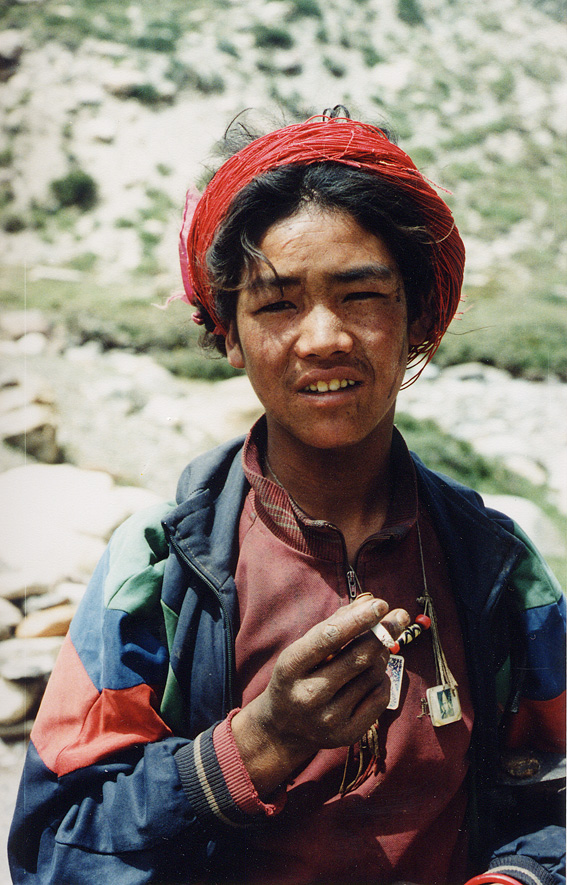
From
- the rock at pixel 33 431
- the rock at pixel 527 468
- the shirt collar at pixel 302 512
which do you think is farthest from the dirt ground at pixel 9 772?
the rock at pixel 527 468

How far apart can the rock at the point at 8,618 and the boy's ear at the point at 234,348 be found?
1.81 metres

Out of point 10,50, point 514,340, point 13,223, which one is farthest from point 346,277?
point 10,50

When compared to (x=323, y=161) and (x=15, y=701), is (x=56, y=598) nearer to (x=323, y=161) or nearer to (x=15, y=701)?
(x=15, y=701)

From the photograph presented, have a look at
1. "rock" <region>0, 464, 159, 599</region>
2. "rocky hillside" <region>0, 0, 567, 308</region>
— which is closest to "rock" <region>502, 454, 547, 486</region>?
"rocky hillside" <region>0, 0, 567, 308</region>

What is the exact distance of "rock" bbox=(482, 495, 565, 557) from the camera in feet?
11.9

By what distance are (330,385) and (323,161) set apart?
1.51ft

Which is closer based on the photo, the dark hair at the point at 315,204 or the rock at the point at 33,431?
the dark hair at the point at 315,204

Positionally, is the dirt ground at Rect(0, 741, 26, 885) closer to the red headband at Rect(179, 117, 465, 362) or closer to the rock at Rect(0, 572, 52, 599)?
the rock at Rect(0, 572, 52, 599)

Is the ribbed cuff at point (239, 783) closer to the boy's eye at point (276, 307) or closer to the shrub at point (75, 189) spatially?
the boy's eye at point (276, 307)

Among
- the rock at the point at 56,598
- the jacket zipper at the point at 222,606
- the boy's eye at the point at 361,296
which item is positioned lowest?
the rock at the point at 56,598

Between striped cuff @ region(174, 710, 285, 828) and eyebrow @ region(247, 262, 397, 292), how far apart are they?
899 mm

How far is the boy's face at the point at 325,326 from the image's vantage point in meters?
1.48

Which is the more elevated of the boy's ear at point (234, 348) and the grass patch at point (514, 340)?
the boy's ear at point (234, 348)

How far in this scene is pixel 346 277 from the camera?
148cm
